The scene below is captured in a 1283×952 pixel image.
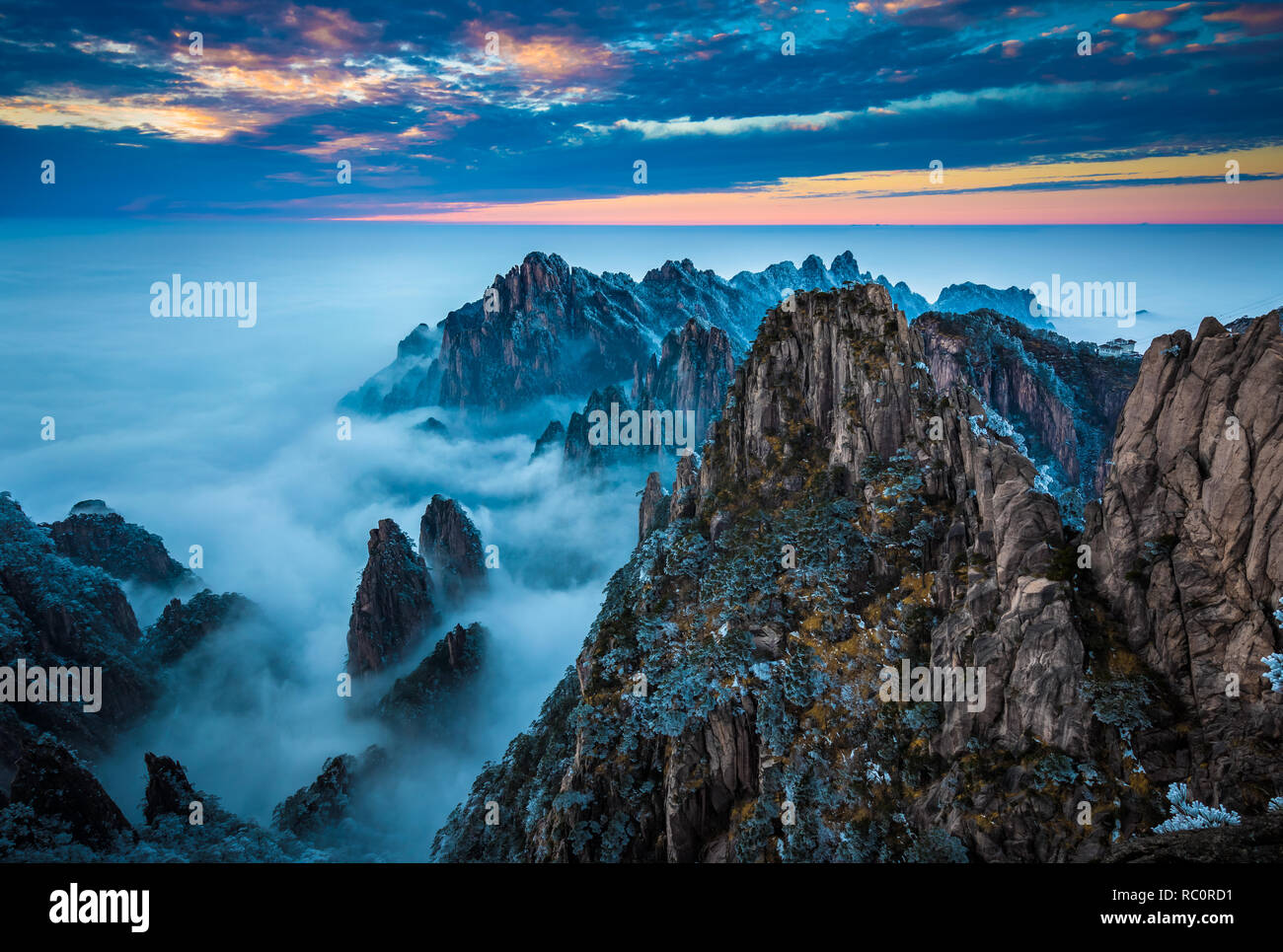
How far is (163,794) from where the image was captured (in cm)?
6950

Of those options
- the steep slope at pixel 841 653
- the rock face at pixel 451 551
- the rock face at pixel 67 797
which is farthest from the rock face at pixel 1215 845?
the rock face at pixel 451 551

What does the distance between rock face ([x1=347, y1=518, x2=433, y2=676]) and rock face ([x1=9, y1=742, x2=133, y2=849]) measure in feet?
278

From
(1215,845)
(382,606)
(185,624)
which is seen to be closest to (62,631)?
(185,624)

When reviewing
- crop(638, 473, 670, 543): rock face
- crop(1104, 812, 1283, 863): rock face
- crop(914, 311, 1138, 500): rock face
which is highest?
crop(914, 311, 1138, 500): rock face

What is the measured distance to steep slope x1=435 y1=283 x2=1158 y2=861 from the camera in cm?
2758

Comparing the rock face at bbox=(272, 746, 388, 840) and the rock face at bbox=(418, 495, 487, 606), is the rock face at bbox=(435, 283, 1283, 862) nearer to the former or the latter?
the rock face at bbox=(272, 746, 388, 840)

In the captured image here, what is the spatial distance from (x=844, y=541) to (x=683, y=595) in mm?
16844

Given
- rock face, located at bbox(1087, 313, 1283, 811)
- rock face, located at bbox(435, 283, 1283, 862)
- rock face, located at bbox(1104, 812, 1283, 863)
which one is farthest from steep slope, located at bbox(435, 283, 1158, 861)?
rock face, located at bbox(1104, 812, 1283, 863)

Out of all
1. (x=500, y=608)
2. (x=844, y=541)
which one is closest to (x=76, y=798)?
(x=844, y=541)

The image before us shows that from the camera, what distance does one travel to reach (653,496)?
132250 mm

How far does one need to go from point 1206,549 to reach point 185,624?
174 meters

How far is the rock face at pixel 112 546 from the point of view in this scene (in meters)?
155

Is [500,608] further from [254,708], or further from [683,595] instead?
[683,595]

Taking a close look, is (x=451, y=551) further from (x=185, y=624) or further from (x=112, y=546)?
(x=112, y=546)
